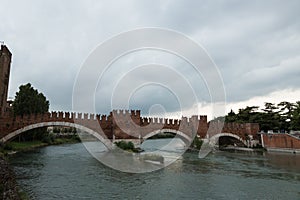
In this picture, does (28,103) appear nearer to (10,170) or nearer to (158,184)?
(10,170)

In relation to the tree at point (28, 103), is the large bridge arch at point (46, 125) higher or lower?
lower

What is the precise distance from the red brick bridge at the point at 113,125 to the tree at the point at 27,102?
425cm

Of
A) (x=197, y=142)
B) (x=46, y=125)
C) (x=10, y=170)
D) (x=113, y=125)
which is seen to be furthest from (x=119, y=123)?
(x=10, y=170)

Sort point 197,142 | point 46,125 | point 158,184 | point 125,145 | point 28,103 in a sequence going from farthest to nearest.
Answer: point 197,142 < point 28,103 < point 125,145 < point 46,125 < point 158,184

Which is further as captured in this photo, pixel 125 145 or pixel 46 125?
pixel 125 145

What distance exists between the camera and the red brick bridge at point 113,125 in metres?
21.9

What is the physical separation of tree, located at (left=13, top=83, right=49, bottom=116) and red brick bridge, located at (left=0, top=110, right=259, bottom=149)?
425 cm

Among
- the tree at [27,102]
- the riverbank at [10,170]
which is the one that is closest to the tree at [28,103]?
the tree at [27,102]

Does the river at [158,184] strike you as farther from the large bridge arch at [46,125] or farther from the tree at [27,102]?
the tree at [27,102]

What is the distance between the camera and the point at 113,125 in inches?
938

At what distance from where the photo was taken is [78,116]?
2258cm

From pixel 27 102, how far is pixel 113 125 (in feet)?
32.6

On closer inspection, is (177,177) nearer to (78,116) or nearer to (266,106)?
(78,116)

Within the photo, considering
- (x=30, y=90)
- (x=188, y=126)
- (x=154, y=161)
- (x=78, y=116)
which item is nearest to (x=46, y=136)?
(x=30, y=90)
